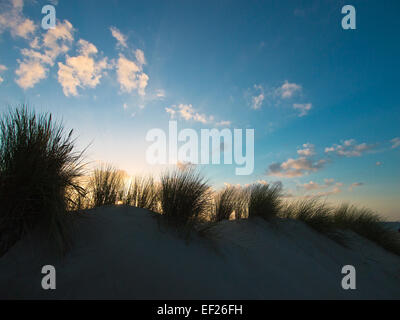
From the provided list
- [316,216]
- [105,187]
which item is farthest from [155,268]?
[316,216]

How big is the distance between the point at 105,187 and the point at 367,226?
8.28 metres

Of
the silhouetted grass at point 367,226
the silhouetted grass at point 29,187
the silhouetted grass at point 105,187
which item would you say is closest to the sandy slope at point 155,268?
the silhouetted grass at point 29,187

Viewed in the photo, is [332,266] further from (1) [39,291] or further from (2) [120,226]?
(1) [39,291]

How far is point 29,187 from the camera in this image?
186 cm

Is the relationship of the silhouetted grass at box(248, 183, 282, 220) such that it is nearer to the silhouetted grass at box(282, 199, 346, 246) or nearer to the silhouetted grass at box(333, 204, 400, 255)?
the silhouetted grass at box(282, 199, 346, 246)

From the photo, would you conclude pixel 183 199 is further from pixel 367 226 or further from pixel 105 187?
pixel 367 226

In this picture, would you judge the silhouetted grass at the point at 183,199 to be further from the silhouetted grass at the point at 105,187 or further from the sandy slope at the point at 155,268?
the silhouetted grass at the point at 105,187

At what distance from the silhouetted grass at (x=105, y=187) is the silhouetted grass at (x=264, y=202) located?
280cm

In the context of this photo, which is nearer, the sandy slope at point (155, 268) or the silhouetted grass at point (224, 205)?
the sandy slope at point (155, 268)

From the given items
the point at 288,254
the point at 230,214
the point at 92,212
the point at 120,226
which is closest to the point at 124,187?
the point at 92,212

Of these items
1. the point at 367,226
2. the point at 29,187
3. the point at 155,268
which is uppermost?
the point at 29,187

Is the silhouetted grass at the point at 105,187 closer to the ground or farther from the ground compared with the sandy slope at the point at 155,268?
farther from the ground

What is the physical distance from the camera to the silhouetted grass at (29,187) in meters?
1.79

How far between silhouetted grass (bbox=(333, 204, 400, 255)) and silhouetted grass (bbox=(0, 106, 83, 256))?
6769 millimetres
